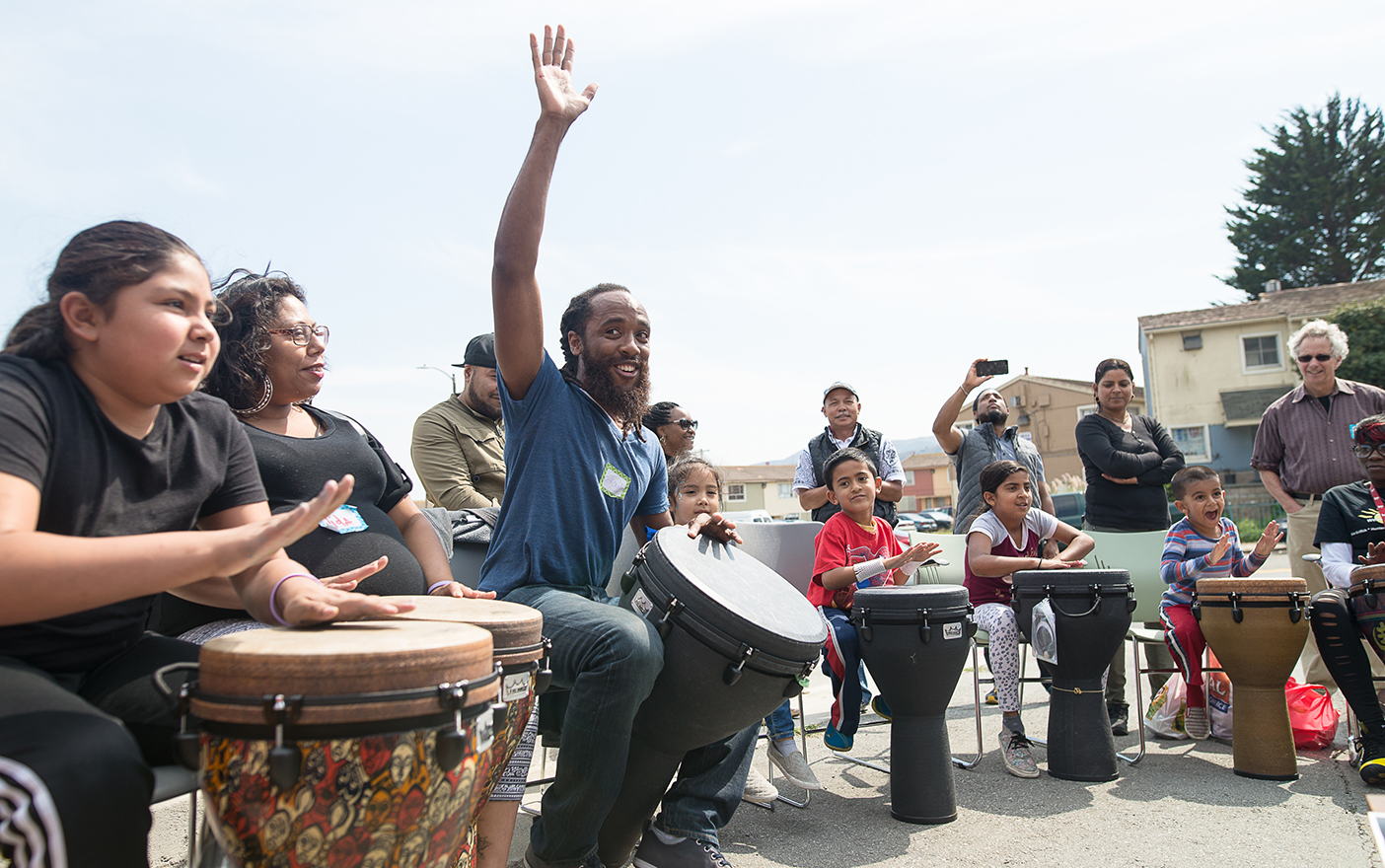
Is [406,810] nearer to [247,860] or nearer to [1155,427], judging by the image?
[247,860]

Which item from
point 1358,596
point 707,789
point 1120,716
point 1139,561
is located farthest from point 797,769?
point 1139,561

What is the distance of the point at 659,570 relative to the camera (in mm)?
2660

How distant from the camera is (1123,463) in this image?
18.4 feet

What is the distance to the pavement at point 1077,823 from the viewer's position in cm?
316

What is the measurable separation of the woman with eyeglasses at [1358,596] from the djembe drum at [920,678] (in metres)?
1.85

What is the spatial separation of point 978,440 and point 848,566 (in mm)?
2131

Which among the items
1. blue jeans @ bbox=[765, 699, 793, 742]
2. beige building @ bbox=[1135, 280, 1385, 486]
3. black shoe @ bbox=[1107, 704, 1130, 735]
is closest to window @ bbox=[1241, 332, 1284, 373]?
beige building @ bbox=[1135, 280, 1385, 486]

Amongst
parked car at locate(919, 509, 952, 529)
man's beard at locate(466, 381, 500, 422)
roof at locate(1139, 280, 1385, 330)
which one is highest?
roof at locate(1139, 280, 1385, 330)

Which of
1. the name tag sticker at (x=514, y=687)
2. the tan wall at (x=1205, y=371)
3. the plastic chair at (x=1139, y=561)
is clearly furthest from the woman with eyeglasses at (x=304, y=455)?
the tan wall at (x=1205, y=371)

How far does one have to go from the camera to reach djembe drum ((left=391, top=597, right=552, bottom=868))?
200cm

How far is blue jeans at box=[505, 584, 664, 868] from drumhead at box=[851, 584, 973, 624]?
1.44 meters

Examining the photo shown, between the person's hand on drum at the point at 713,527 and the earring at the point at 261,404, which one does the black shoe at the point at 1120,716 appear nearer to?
the person's hand on drum at the point at 713,527

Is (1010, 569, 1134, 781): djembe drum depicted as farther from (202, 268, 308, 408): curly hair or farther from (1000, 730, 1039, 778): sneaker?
(202, 268, 308, 408): curly hair

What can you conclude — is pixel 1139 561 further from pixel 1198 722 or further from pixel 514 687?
pixel 514 687
